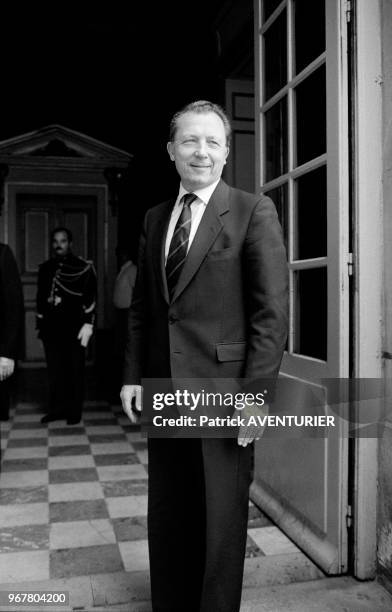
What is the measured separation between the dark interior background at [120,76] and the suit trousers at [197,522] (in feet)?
11.7

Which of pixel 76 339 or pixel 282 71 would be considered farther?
pixel 76 339

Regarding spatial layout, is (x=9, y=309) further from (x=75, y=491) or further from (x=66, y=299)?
(x=66, y=299)

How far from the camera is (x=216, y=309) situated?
176cm

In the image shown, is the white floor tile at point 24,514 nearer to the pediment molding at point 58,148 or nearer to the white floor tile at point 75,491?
the white floor tile at point 75,491

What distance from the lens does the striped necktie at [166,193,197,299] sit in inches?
70.9

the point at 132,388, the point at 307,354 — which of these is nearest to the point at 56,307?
the point at 307,354

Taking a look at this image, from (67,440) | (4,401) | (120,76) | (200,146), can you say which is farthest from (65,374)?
(120,76)

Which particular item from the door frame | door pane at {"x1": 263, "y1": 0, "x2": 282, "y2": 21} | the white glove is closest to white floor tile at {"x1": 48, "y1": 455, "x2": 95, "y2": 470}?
the white glove

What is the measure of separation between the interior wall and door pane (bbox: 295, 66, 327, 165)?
0.29 meters

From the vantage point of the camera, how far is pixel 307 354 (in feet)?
8.66

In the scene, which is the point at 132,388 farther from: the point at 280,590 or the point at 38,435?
the point at 38,435

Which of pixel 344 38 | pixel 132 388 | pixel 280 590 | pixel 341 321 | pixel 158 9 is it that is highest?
pixel 158 9

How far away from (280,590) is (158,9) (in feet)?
17.6

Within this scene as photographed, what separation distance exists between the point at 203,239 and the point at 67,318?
347cm
